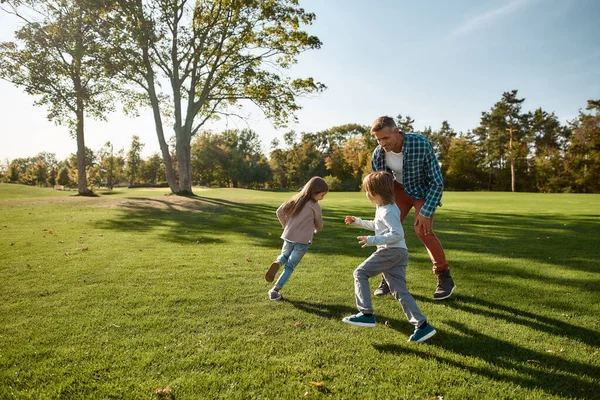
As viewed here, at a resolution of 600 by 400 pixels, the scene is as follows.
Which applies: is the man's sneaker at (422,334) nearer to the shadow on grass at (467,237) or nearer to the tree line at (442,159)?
the shadow on grass at (467,237)

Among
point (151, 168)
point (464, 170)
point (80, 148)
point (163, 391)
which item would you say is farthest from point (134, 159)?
point (163, 391)

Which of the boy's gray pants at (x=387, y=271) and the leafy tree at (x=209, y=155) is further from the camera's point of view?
the leafy tree at (x=209, y=155)

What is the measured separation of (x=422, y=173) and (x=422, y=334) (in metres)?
2.09

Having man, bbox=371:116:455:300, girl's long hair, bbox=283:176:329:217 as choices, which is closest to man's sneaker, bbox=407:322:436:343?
man, bbox=371:116:455:300

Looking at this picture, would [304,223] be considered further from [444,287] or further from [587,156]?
[587,156]

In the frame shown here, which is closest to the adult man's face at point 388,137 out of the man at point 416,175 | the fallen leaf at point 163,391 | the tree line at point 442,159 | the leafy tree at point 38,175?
the man at point 416,175

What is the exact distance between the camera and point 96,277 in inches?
197

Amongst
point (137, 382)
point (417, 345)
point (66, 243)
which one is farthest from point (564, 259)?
point (66, 243)

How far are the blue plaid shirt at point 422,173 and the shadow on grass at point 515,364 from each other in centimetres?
153

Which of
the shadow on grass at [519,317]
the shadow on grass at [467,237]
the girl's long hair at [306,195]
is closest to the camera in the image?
the shadow on grass at [519,317]

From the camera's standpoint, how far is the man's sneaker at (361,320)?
3.43 metres

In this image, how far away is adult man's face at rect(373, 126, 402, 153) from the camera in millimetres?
4043

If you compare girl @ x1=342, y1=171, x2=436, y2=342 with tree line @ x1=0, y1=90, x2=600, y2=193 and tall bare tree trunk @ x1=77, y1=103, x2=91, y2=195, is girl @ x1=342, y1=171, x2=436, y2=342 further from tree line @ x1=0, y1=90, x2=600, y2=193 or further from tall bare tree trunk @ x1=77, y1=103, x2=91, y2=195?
tree line @ x1=0, y1=90, x2=600, y2=193

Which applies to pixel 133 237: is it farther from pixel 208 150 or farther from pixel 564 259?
pixel 208 150
